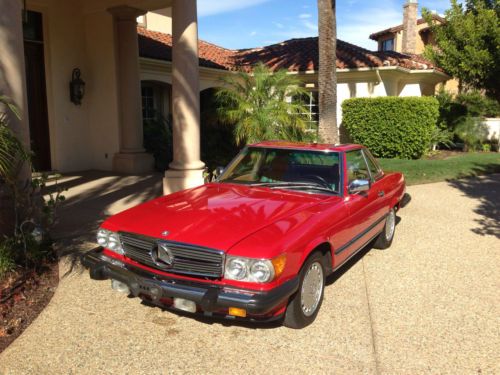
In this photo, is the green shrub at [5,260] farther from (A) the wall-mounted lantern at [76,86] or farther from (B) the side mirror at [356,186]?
(A) the wall-mounted lantern at [76,86]

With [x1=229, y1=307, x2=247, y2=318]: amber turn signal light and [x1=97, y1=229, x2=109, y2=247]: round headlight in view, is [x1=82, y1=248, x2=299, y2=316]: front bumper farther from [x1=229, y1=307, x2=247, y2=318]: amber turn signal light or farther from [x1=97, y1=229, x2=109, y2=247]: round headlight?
[x1=97, y1=229, x2=109, y2=247]: round headlight

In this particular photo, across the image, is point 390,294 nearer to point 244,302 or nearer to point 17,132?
point 244,302

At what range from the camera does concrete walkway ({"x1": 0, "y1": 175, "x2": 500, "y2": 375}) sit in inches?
131

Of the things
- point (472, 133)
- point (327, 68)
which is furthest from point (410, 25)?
point (327, 68)

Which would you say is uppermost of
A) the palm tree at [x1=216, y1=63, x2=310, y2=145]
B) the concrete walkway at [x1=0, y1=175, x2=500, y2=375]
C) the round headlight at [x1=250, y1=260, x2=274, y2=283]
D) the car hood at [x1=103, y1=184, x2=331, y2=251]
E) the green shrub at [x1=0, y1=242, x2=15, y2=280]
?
the palm tree at [x1=216, y1=63, x2=310, y2=145]

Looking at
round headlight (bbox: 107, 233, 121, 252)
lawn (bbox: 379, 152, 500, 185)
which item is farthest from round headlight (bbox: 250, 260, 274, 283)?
lawn (bbox: 379, 152, 500, 185)

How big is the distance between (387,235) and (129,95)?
317 inches

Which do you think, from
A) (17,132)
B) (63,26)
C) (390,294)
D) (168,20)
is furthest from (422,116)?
(17,132)

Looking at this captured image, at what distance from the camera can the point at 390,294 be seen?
15.2 ft

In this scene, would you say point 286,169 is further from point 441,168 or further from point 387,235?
point 441,168

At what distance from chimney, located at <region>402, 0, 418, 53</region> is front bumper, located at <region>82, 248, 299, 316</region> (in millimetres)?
31478

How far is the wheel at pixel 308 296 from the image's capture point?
3.73 m

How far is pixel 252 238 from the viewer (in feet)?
11.4

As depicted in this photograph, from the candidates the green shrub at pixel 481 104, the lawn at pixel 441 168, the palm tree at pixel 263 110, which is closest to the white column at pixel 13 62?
the palm tree at pixel 263 110
